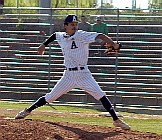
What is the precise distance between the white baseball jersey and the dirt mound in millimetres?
676

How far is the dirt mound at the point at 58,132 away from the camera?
9.04 metres

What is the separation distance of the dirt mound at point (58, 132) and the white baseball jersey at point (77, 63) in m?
0.68

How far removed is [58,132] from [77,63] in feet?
5.24

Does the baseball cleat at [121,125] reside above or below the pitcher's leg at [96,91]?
below

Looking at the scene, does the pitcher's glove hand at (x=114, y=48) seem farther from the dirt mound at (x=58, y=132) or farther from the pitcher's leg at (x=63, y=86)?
the dirt mound at (x=58, y=132)

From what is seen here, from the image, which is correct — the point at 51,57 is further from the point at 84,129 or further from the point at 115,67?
the point at 84,129

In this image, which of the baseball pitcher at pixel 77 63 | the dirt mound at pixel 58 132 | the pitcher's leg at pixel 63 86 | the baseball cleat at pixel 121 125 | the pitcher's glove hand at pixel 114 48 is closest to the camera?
the dirt mound at pixel 58 132

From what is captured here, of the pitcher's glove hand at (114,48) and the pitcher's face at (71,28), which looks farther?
the pitcher's face at (71,28)

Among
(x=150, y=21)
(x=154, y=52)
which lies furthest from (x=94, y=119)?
(x=150, y=21)

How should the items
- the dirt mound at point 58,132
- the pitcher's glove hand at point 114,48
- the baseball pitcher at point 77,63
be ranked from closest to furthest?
1. the dirt mound at point 58,132
2. the pitcher's glove hand at point 114,48
3. the baseball pitcher at point 77,63

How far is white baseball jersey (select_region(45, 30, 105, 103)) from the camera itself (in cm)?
1041

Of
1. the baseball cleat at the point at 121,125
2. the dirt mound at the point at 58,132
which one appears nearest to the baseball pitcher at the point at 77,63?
the baseball cleat at the point at 121,125

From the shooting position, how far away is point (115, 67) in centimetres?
1712

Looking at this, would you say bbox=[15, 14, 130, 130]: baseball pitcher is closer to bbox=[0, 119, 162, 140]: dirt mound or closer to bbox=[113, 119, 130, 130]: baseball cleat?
bbox=[113, 119, 130, 130]: baseball cleat
